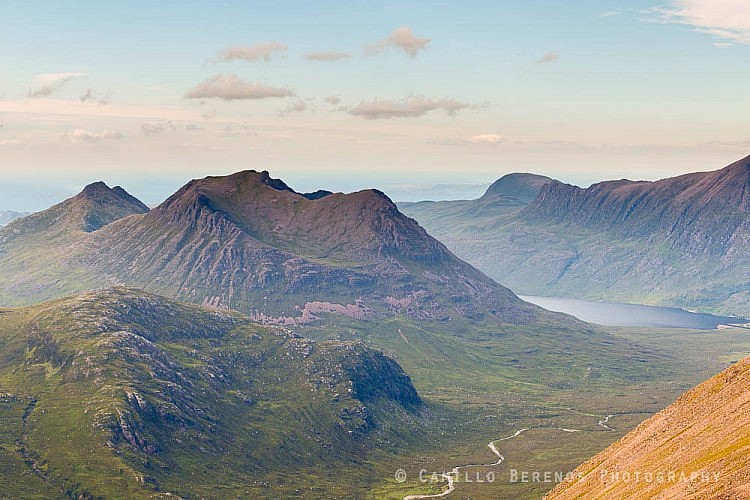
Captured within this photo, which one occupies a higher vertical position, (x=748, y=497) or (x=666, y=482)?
(x=748, y=497)

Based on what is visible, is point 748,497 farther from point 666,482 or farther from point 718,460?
point 666,482

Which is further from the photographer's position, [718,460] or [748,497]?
[718,460]

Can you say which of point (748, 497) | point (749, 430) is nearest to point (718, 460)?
point (749, 430)

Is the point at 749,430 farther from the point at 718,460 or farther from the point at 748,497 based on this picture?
the point at 748,497

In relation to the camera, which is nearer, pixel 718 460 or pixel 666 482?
pixel 718 460

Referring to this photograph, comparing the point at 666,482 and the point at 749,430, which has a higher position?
the point at 749,430

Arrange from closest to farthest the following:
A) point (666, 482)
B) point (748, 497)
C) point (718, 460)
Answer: point (748, 497), point (718, 460), point (666, 482)

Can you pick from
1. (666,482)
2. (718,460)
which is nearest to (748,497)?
(718,460)

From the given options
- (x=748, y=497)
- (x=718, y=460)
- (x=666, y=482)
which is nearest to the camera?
(x=748, y=497)
